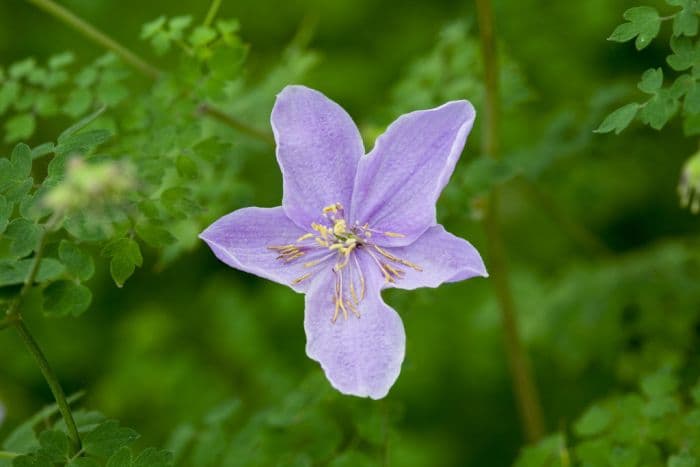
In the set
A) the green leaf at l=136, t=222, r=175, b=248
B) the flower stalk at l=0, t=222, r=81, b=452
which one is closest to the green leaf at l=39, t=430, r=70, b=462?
the flower stalk at l=0, t=222, r=81, b=452

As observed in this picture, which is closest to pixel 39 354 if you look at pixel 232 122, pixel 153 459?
pixel 153 459

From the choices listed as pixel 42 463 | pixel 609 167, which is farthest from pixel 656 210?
pixel 42 463

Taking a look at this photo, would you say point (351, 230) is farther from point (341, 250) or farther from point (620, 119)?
point (620, 119)

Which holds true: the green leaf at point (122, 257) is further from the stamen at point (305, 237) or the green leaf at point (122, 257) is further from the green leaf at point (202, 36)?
the green leaf at point (202, 36)

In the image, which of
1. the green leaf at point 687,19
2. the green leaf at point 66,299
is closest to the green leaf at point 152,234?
the green leaf at point 66,299

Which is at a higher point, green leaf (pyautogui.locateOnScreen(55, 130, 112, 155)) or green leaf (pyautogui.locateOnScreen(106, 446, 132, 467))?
green leaf (pyautogui.locateOnScreen(55, 130, 112, 155))

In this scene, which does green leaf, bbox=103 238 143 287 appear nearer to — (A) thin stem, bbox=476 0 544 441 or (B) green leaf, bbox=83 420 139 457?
(B) green leaf, bbox=83 420 139 457
